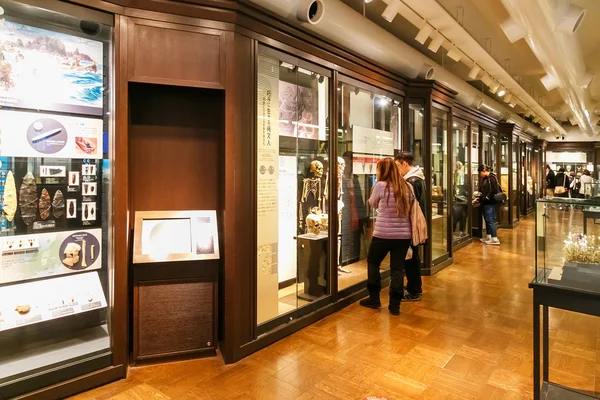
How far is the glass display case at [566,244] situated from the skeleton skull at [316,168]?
1989mm

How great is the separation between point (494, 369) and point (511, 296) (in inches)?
76.8

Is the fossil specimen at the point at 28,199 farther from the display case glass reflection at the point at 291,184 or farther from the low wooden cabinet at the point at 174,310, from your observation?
the display case glass reflection at the point at 291,184

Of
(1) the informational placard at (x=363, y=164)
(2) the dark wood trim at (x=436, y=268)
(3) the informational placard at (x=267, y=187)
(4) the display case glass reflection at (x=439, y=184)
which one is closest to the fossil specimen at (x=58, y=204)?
(3) the informational placard at (x=267, y=187)

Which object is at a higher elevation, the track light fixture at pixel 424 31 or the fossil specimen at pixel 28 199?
the track light fixture at pixel 424 31

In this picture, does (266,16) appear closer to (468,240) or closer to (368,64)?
(368,64)

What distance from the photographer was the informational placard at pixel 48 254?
8.25ft

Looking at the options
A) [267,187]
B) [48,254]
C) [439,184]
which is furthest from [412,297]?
[48,254]

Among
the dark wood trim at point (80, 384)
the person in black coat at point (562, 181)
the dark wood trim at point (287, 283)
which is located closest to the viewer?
the dark wood trim at point (80, 384)

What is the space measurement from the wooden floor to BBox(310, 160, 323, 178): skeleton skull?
4.55 feet

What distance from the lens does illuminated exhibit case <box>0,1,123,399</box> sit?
2.42m

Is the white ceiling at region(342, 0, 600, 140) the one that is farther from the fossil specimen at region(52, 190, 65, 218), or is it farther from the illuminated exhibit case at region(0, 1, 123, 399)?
the fossil specimen at region(52, 190, 65, 218)

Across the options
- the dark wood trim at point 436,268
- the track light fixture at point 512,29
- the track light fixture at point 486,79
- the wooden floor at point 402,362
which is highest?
the track light fixture at point 486,79

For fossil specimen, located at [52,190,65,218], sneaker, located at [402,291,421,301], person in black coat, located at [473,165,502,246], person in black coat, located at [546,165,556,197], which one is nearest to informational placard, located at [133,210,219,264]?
fossil specimen, located at [52,190,65,218]

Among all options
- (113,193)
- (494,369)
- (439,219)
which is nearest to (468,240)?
(439,219)
